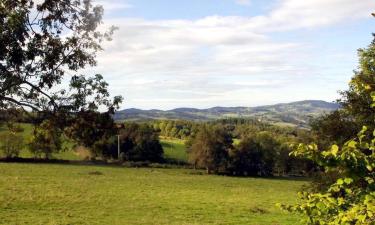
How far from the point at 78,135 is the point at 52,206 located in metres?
25.1

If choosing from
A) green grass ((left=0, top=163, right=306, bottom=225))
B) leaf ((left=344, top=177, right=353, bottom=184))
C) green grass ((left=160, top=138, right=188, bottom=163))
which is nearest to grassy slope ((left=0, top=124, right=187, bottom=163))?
green grass ((left=160, top=138, right=188, bottom=163))

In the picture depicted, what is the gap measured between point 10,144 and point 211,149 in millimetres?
41487

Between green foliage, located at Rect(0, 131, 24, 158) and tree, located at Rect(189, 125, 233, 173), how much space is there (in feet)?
122

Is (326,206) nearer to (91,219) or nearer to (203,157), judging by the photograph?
(91,219)

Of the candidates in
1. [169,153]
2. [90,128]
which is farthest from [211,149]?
[90,128]

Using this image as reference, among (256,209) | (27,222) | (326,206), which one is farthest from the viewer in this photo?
(256,209)

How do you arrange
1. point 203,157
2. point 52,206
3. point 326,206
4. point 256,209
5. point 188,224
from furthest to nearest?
point 203,157
point 256,209
point 52,206
point 188,224
point 326,206

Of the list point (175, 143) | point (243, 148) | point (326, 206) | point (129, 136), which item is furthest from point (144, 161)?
point (326, 206)

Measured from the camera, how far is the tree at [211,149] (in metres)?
97.0

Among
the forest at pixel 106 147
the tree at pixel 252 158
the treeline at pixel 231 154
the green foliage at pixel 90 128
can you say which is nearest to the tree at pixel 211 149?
the treeline at pixel 231 154

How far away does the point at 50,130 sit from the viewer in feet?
46.3

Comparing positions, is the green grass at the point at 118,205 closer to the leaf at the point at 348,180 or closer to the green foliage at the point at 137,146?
the leaf at the point at 348,180

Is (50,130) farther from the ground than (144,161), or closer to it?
farther from the ground

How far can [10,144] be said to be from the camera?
288ft
